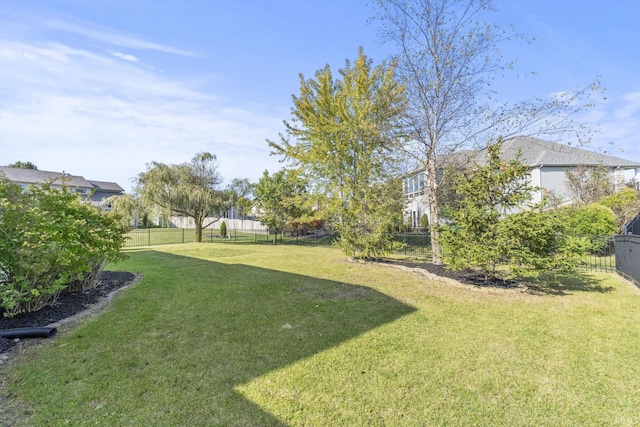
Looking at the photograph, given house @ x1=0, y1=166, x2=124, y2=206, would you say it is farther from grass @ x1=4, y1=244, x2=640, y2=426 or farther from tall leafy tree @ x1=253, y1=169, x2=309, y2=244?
grass @ x1=4, y1=244, x2=640, y2=426

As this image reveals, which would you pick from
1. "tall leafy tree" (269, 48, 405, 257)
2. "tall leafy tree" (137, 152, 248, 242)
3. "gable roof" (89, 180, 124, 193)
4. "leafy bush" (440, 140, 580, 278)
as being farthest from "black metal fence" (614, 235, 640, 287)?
"gable roof" (89, 180, 124, 193)

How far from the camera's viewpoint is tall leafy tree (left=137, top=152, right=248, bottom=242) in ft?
58.7

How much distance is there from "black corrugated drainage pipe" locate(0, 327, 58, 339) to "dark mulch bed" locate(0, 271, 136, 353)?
0.21ft

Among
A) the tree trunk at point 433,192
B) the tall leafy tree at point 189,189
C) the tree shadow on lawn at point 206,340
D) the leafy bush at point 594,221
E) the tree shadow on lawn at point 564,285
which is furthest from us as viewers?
the tall leafy tree at point 189,189

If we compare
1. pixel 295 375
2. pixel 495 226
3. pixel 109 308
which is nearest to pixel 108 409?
pixel 295 375

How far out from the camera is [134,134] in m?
11.6

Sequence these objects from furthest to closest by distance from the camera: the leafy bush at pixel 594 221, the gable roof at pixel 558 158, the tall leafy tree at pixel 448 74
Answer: the gable roof at pixel 558 158, the leafy bush at pixel 594 221, the tall leafy tree at pixel 448 74

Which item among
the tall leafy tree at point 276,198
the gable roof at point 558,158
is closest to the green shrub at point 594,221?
the gable roof at point 558,158

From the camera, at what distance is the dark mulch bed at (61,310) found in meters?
4.05

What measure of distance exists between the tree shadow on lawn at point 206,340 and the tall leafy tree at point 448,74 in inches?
189

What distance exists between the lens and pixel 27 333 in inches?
146

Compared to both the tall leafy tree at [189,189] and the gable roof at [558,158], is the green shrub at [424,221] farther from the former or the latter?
the tall leafy tree at [189,189]

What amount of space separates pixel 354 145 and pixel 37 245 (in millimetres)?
9721

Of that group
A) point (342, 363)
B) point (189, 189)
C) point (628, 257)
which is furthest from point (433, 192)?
point (189, 189)
